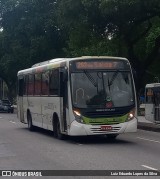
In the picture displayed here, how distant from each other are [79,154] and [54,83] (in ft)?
18.8

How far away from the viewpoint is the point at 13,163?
13.8 m

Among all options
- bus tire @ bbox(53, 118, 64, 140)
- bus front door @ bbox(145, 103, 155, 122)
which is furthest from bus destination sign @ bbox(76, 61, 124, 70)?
bus front door @ bbox(145, 103, 155, 122)

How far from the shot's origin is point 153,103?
95.3ft

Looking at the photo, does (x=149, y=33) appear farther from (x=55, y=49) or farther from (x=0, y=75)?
(x=0, y=75)

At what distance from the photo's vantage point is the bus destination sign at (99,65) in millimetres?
19078

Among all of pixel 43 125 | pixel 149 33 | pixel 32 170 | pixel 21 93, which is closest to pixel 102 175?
pixel 32 170

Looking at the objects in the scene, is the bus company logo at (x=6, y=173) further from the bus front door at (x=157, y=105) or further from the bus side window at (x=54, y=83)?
the bus front door at (x=157, y=105)

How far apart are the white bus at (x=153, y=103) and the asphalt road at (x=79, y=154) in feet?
24.1

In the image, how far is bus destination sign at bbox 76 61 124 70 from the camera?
62.6ft

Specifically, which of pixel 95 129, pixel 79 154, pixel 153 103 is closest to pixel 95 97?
pixel 95 129

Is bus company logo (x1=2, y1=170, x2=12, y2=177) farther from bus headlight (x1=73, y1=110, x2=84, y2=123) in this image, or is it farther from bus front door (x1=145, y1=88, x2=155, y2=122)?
bus front door (x1=145, y1=88, x2=155, y2=122)

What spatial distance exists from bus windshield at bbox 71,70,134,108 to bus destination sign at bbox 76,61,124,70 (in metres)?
0.19

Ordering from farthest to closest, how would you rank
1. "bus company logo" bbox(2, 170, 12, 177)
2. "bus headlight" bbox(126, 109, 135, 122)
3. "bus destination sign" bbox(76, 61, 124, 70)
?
1. "bus destination sign" bbox(76, 61, 124, 70)
2. "bus headlight" bbox(126, 109, 135, 122)
3. "bus company logo" bbox(2, 170, 12, 177)

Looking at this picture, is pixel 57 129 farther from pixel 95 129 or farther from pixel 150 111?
pixel 150 111
